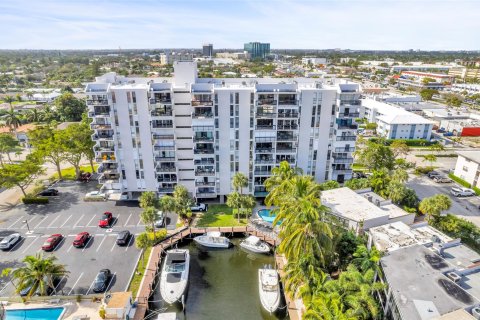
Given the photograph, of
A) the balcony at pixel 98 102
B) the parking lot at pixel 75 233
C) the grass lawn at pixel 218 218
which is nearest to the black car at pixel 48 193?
the parking lot at pixel 75 233

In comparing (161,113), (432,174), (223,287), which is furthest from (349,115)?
(223,287)

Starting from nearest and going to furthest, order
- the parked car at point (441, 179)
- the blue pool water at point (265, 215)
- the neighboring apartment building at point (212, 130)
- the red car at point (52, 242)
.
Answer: the red car at point (52, 242)
the blue pool water at point (265, 215)
the neighboring apartment building at point (212, 130)
the parked car at point (441, 179)

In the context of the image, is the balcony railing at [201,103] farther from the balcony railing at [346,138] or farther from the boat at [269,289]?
the boat at [269,289]

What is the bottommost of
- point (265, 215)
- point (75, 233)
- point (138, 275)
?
point (138, 275)

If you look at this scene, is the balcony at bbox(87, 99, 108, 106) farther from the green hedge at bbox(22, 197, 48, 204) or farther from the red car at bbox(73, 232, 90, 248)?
the red car at bbox(73, 232, 90, 248)

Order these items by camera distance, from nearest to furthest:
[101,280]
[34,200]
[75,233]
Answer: [101,280] → [75,233] → [34,200]

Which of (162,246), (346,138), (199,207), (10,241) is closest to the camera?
(10,241)

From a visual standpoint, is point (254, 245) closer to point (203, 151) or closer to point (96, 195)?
point (203, 151)

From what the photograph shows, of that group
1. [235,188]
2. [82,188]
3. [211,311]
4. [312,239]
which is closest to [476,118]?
[235,188]

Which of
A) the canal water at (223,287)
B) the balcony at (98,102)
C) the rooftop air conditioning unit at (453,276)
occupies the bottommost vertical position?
the canal water at (223,287)
